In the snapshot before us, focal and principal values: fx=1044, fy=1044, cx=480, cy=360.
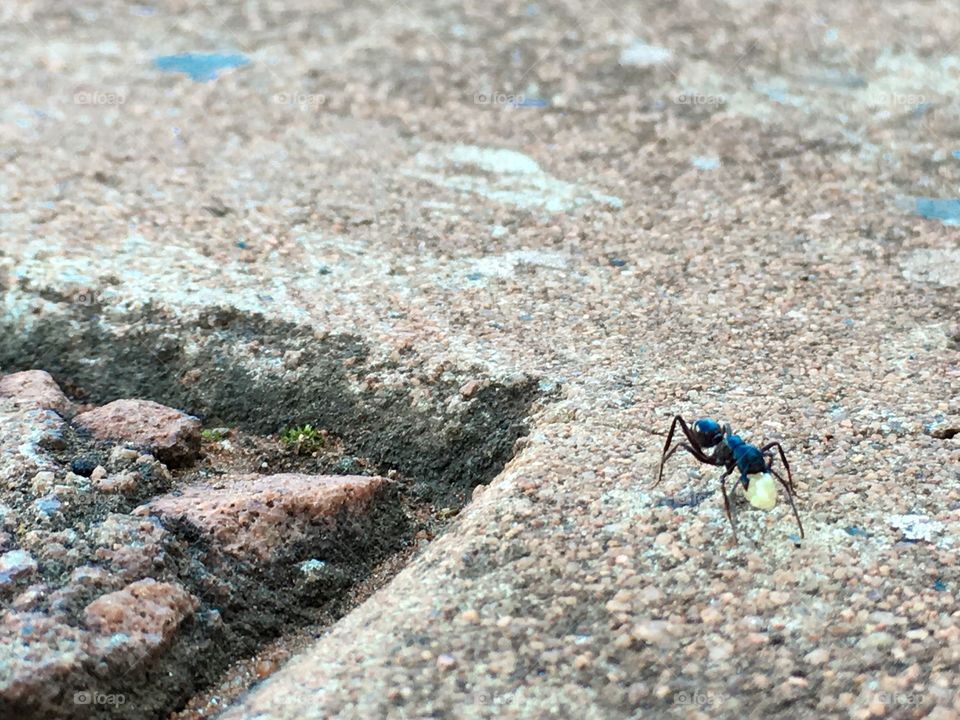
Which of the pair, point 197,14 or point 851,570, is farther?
point 197,14

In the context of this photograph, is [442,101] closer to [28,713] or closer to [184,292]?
[184,292]

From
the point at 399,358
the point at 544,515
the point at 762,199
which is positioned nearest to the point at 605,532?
the point at 544,515
